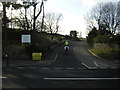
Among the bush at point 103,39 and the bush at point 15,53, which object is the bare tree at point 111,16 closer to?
the bush at point 103,39

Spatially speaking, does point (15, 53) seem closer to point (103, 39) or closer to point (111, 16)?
point (103, 39)

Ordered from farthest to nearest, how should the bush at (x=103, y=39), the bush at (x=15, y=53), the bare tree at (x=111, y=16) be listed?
the bare tree at (x=111, y=16) < the bush at (x=103, y=39) < the bush at (x=15, y=53)

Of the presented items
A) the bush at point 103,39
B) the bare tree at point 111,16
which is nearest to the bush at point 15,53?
the bush at point 103,39

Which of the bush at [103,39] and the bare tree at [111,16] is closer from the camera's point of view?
the bush at [103,39]

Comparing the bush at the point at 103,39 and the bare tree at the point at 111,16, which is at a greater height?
the bare tree at the point at 111,16

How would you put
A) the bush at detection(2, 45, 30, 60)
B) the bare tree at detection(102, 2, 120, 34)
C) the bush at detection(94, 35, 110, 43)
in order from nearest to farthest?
the bush at detection(2, 45, 30, 60) → the bush at detection(94, 35, 110, 43) → the bare tree at detection(102, 2, 120, 34)

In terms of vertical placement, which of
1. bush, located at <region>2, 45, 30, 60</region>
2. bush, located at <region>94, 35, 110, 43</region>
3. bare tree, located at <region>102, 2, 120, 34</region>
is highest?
bare tree, located at <region>102, 2, 120, 34</region>

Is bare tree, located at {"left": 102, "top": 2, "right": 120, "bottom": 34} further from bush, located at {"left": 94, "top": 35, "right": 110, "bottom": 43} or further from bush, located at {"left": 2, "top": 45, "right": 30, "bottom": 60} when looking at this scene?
bush, located at {"left": 2, "top": 45, "right": 30, "bottom": 60}

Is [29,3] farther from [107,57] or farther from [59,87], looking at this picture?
[59,87]

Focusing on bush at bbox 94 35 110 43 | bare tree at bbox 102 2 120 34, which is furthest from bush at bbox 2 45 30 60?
bare tree at bbox 102 2 120 34

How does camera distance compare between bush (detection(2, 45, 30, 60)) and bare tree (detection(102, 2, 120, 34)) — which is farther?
bare tree (detection(102, 2, 120, 34))

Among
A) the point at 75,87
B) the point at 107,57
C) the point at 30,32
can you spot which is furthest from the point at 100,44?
the point at 75,87

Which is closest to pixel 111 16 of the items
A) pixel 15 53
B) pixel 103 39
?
pixel 103 39

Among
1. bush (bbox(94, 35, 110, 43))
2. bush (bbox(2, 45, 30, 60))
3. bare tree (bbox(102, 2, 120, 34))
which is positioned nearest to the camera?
bush (bbox(2, 45, 30, 60))
